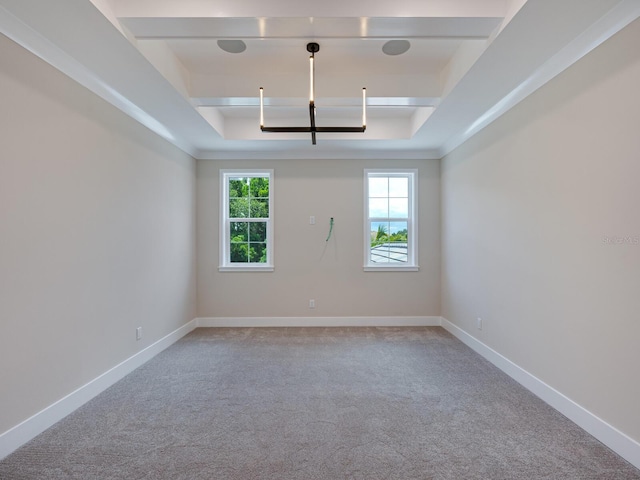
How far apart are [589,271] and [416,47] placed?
2.13 m

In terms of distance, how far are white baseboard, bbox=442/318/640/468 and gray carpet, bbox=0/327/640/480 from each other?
6cm

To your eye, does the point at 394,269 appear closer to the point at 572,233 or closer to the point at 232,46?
the point at 572,233

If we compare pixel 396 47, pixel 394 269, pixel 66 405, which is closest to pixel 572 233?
pixel 396 47

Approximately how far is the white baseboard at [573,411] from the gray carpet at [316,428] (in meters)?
0.06

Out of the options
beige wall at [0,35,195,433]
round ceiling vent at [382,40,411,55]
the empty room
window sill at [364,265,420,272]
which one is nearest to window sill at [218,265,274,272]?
the empty room

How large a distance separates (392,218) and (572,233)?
111 inches

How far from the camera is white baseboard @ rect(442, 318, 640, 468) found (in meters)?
1.94

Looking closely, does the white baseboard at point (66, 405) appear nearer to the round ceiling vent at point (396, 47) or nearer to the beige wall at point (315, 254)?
the beige wall at point (315, 254)

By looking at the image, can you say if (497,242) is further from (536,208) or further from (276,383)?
(276,383)

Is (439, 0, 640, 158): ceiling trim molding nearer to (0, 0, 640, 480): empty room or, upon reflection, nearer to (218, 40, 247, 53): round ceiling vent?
(0, 0, 640, 480): empty room

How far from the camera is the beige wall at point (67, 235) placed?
6.79 ft

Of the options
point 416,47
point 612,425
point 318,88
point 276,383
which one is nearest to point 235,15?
point 318,88

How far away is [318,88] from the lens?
320 cm

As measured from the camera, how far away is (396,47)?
2.79 meters
